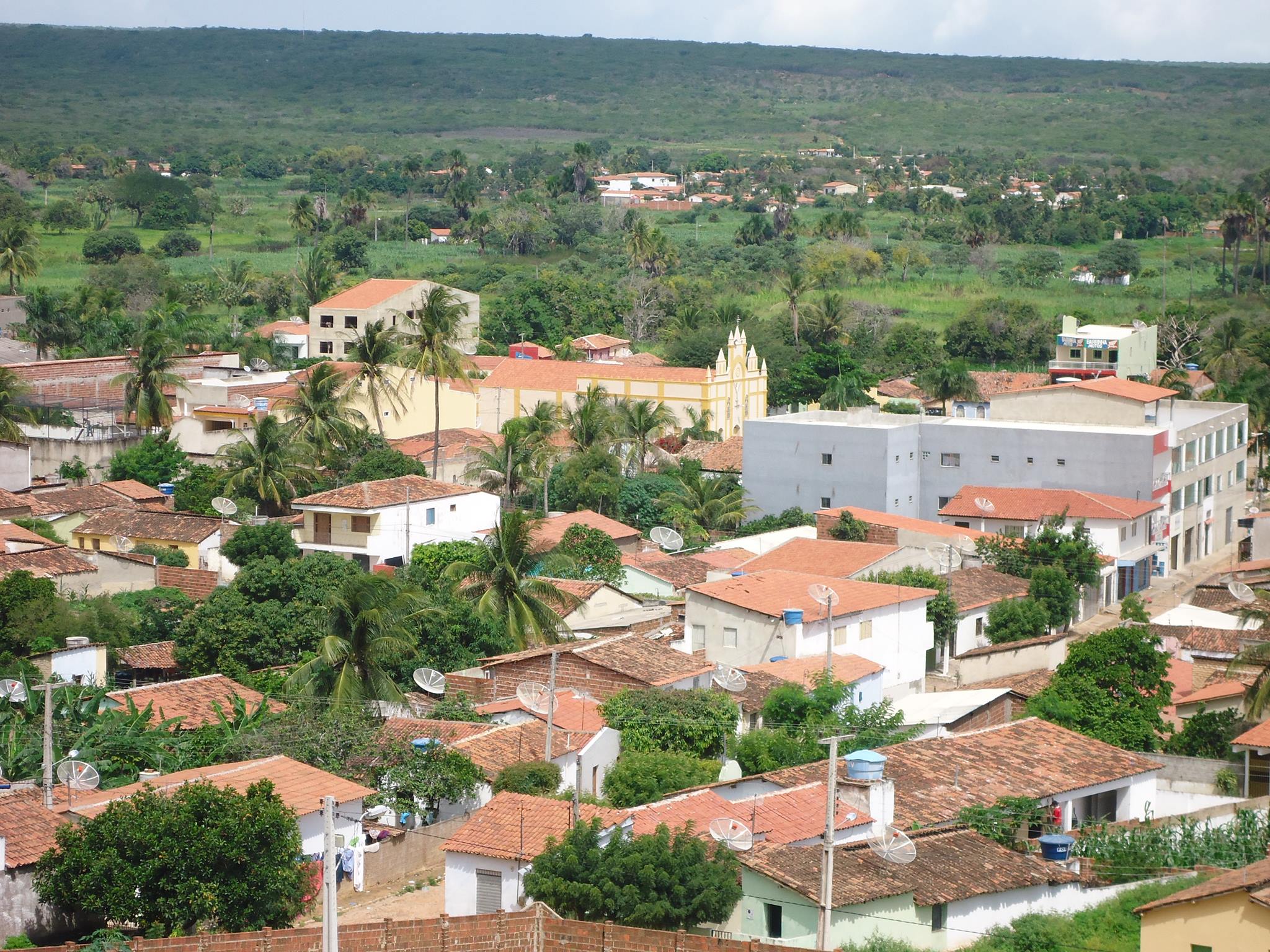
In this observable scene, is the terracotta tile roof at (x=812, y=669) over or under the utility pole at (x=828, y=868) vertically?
under

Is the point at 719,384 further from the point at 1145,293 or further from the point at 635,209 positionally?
the point at 635,209

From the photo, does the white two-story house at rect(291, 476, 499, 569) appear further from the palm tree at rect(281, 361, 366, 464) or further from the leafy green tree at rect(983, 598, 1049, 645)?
the leafy green tree at rect(983, 598, 1049, 645)

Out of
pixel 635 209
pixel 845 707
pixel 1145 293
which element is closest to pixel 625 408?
pixel 845 707

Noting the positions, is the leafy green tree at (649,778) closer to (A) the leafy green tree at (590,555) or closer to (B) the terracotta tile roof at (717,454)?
(A) the leafy green tree at (590,555)

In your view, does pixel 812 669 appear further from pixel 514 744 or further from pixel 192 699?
pixel 192 699

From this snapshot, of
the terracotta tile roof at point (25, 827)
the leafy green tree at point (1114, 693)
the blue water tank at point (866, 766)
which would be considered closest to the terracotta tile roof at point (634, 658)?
the leafy green tree at point (1114, 693)

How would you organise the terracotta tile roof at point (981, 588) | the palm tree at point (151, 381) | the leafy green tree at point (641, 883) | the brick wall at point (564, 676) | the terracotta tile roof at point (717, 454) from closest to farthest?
the leafy green tree at point (641, 883) → the brick wall at point (564, 676) → the terracotta tile roof at point (981, 588) → the palm tree at point (151, 381) → the terracotta tile roof at point (717, 454)

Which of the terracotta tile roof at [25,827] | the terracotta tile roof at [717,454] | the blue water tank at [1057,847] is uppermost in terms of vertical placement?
the terracotta tile roof at [25,827]
